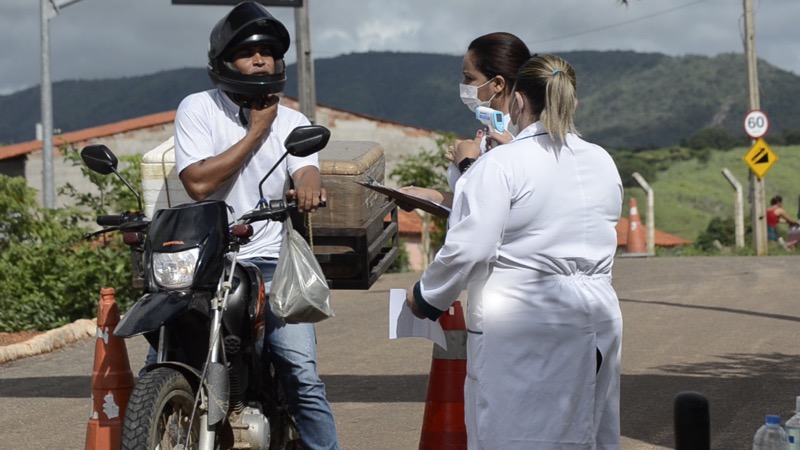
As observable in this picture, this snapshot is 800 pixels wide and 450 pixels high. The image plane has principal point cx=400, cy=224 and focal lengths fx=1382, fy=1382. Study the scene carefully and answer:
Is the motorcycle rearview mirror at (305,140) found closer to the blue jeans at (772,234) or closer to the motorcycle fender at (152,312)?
the motorcycle fender at (152,312)

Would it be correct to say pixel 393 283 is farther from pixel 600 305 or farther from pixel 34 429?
pixel 600 305

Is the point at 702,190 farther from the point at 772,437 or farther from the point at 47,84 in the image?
the point at 772,437

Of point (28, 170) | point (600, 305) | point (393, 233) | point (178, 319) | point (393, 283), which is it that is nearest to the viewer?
point (600, 305)

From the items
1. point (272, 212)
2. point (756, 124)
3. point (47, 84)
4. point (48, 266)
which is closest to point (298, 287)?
point (272, 212)

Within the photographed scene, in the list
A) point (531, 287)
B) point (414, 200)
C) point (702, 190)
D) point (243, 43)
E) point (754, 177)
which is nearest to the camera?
point (531, 287)

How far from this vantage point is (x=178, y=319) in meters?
5.12

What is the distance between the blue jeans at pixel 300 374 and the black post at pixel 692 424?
215cm

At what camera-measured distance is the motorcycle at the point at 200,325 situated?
4867mm

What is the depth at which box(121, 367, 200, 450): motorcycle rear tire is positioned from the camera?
4711 mm

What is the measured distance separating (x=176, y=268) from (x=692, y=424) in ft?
7.03

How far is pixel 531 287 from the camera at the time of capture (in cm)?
441

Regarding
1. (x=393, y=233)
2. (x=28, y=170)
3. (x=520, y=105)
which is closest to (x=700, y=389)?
(x=393, y=233)

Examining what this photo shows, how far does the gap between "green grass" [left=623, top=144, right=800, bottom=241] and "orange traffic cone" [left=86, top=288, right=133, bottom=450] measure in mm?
74402

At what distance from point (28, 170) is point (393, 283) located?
2242cm
